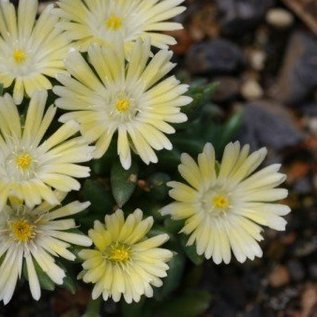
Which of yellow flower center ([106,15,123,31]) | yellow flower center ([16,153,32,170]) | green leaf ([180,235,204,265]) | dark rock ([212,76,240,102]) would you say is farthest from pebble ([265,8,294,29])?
yellow flower center ([16,153,32,170])

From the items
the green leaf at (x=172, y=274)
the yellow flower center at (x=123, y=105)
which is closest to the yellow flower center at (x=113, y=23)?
the yellow flower center at (x=123, y=105)

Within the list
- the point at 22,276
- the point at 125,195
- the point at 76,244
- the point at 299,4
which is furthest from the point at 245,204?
the point at 299,4

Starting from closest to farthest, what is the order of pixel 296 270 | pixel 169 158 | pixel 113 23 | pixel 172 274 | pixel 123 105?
pixel 123 105
pixel 113 23
pixel 169 158
pixel 172 274
pixel 296 270

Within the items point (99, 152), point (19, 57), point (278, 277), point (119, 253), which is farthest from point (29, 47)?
point (278, 277)

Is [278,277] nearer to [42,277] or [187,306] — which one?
[187,306]

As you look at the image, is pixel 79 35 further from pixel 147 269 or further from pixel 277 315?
pixel 277 315
